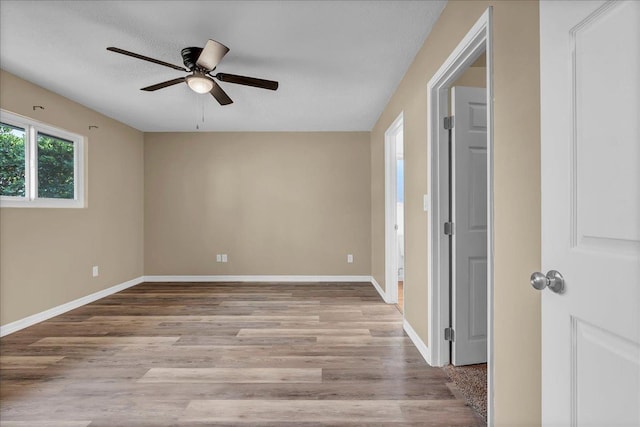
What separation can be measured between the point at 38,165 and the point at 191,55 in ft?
7.74

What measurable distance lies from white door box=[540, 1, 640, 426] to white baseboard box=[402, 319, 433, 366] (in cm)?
149

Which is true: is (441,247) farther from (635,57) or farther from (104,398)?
(104,398)

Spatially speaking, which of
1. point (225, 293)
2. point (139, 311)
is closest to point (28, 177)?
point (139, 311)

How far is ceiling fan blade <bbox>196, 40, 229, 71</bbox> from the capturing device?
228 cm

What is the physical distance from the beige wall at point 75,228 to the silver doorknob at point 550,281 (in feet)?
13.5

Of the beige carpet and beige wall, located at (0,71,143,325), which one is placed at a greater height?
beige wall, located at (0,71,143,325)

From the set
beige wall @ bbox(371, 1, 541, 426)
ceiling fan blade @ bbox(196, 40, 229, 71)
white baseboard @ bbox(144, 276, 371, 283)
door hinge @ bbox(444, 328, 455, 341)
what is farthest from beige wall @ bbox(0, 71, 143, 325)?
beige wall @ bbox(371, 1, 541, 426)

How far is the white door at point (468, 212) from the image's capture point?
2.42m

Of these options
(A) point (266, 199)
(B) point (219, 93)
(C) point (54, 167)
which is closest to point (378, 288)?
(A) point (266, 199)

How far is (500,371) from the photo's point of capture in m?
1.57

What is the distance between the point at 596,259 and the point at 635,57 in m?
0.48

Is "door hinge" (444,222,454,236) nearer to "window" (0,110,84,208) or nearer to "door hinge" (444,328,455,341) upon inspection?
"door hinge" (444,328,455,341)

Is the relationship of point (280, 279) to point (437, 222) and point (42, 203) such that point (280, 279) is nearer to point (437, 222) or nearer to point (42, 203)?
point (42, 203)

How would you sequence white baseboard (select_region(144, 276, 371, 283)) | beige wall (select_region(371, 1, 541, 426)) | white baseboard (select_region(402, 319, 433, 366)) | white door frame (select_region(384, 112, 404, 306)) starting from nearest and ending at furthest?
beige wall (select_region(371, 1, 541, 426)), white baseboard (select_region(402, 319, 433, 366)), white door frame (select_region(384, 112, 404, 306)), white baseboard (select_region(144, 276, 371, 283))
